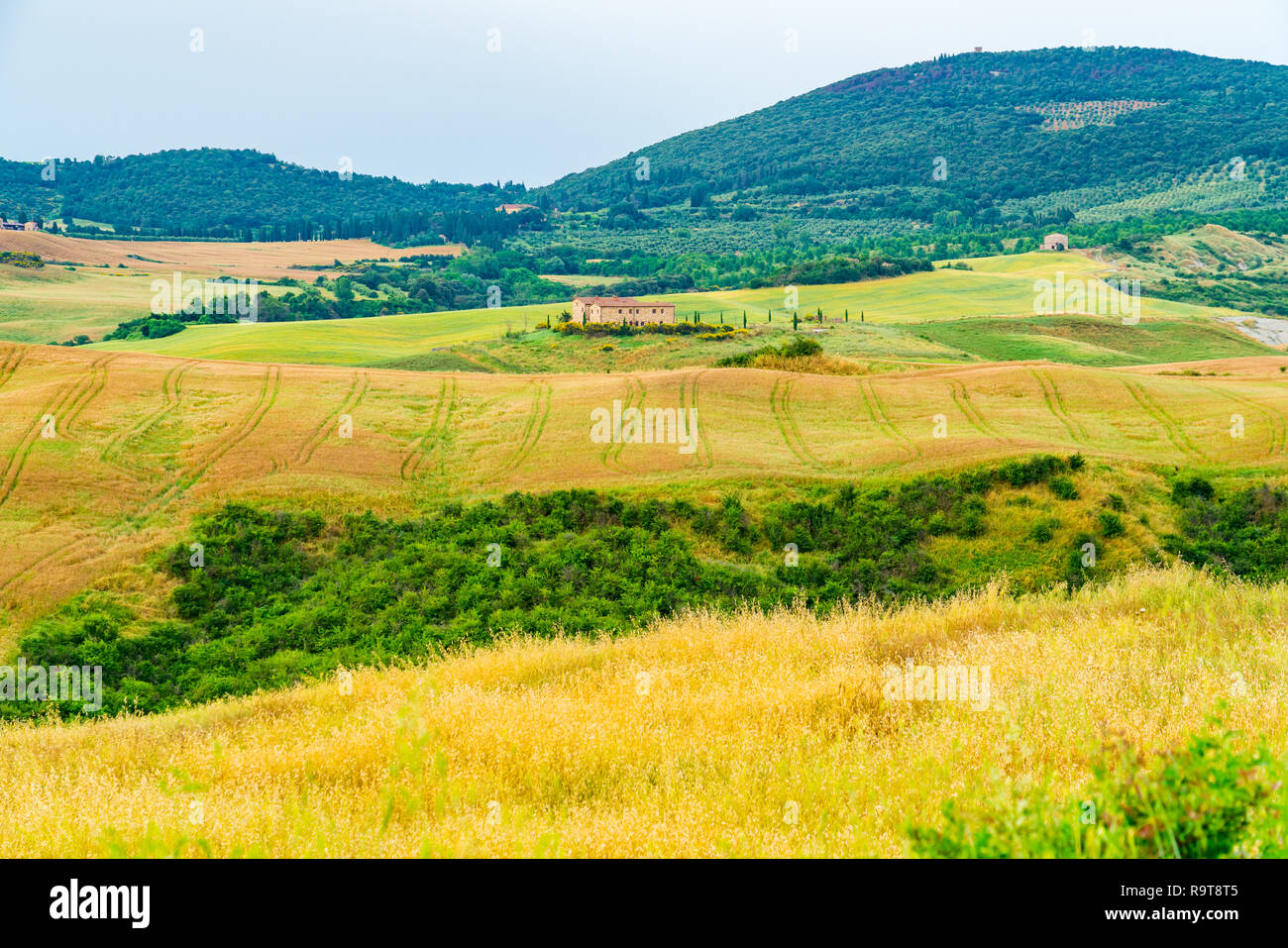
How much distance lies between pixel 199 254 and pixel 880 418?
17907 cm

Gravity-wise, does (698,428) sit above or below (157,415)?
below

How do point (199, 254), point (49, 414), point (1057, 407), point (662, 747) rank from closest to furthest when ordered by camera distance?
point (662, 747) → point (49, 414) → point (1057, 407) → point (199, 254)

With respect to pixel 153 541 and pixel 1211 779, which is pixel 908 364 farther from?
pixel 1211 779

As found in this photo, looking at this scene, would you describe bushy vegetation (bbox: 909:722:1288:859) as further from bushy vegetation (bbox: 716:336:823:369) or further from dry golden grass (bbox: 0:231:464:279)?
dry golden grass (bbox: 0:231:464:279)

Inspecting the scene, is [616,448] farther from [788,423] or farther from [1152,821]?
[1152,821]

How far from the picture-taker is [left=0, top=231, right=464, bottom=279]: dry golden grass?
155 meters

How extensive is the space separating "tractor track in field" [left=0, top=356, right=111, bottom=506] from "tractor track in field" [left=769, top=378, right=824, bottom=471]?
89.5 ft

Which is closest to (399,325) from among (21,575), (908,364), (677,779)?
(908,364)

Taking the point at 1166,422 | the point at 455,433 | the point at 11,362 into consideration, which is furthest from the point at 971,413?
the point at 11,362

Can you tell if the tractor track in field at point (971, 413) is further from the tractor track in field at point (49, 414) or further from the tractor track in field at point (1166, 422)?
the tractor track in field at point (49, 414)

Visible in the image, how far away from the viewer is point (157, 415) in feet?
117

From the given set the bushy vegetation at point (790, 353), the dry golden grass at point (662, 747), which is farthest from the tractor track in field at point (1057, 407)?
the dry golden grass at point (662, 747)
